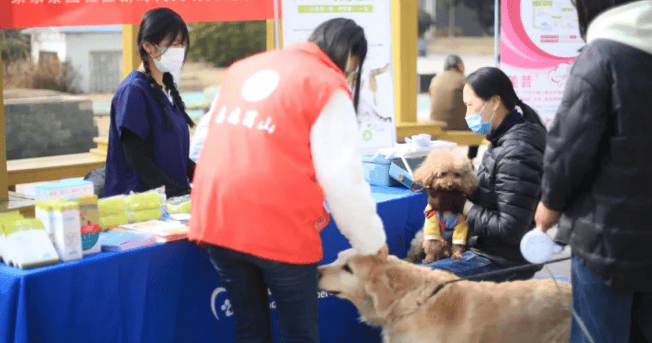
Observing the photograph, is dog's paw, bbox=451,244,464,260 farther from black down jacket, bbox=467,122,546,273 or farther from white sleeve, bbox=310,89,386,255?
white sleeve, bbox=310,89,386,255

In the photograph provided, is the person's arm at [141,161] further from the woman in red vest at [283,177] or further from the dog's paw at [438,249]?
the dog's paw at [438,249]

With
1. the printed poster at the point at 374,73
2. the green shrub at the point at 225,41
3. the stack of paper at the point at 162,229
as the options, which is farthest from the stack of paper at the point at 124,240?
the green shrub at the point at 225,41

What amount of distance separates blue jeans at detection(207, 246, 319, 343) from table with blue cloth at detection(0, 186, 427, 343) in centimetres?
39

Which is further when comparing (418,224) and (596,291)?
(418,224)

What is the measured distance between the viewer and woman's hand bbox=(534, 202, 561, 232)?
252cm

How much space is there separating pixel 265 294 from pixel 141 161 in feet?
3.64

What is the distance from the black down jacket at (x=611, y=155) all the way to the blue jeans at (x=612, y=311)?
6cm

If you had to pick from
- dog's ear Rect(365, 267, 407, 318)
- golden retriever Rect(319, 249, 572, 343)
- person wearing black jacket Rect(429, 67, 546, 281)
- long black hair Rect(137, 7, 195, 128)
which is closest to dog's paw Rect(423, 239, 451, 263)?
person wearing black jacket Rect(429, 67, 546, 281)

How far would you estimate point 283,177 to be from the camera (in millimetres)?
2453

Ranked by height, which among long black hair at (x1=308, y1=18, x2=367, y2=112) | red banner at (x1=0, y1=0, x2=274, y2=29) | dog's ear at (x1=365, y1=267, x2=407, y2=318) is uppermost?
red banner at (x1=0, y1=0, x2=274, y2=29)

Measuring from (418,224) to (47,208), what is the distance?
210 centimetres

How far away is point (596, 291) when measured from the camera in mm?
2461

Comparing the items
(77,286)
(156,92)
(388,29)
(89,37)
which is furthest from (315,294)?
(89,37)

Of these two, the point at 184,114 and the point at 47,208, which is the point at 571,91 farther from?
the point at 184,114
